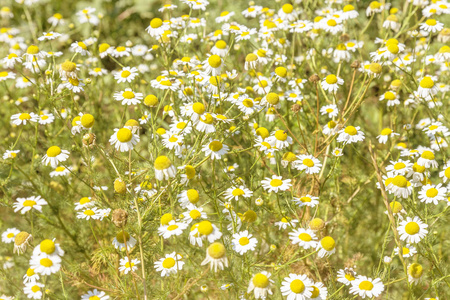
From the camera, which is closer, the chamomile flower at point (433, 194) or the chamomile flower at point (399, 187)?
the chamomile flower at point (399, 187)

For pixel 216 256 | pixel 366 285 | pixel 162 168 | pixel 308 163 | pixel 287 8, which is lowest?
pixel 366 285

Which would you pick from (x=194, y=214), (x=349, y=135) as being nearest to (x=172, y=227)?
(x=194, y=214)

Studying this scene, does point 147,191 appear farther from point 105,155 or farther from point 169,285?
point 169,285

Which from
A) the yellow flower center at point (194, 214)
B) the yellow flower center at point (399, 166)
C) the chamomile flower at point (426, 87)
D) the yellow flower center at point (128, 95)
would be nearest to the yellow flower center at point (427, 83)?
the chamomile flower at point (426, 87)

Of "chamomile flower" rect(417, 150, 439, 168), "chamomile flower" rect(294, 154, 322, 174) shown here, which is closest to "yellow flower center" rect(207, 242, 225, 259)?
"chamomile flower" rect(294, 154, 322, 174)

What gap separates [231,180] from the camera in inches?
97.2

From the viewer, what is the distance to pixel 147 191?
256cm

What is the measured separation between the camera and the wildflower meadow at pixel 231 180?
2.15m

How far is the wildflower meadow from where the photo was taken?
7.06 ft

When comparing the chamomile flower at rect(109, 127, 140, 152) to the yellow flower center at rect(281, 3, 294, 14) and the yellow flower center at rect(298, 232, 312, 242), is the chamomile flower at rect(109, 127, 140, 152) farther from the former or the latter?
the yellow flower center at rect(281, 3, 294, 14)

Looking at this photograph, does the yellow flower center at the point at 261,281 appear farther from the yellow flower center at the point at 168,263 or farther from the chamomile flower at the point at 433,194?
the chamomile flower at the point at 433,194

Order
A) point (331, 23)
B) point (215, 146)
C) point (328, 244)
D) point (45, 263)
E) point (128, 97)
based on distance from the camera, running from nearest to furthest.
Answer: point (45, 263) < point (328, 244) < point (215, 146) < point (128, 97) < point (331, 23)

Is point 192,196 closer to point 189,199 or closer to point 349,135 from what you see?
point 189,199

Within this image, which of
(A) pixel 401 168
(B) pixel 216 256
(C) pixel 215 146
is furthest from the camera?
(A) pixel 401 168
